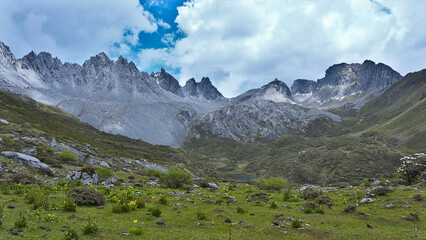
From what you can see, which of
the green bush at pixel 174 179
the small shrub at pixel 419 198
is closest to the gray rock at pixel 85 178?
the green bush at pixel 174 179

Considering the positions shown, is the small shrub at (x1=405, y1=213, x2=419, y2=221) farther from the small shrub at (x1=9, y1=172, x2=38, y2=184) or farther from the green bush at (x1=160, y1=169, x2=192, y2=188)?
the small shrub at (x1=9, y1=172, x2=38, y2=184)

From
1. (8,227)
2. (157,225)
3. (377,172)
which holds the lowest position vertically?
(377,172)

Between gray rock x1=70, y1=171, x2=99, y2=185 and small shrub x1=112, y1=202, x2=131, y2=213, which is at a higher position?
gray rock x1=70, y1=171, x2=99, y2=185

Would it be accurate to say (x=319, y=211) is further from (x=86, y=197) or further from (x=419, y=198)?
(x=86, y=197)

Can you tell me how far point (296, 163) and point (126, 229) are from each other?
7466 inches

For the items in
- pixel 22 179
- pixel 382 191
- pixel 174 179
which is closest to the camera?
pixel 22 179

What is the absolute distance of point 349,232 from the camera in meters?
13.9

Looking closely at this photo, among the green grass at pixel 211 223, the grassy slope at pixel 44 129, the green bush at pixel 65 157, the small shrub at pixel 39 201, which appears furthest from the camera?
the grassy slope at pixel 44 129

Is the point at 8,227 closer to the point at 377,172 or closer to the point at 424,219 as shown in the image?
the point at 424,219

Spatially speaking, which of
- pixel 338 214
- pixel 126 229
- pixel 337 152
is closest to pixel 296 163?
pixel 337 152

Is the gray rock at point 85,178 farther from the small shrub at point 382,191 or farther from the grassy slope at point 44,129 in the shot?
the small shrub at point 382,191

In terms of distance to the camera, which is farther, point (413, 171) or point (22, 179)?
point (413, 171)

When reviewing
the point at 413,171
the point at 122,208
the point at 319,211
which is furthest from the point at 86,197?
the point at 413,171

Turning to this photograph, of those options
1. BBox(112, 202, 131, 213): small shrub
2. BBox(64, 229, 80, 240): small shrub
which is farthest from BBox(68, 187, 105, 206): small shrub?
BBox(64, 229, 80, 240): small shrub
